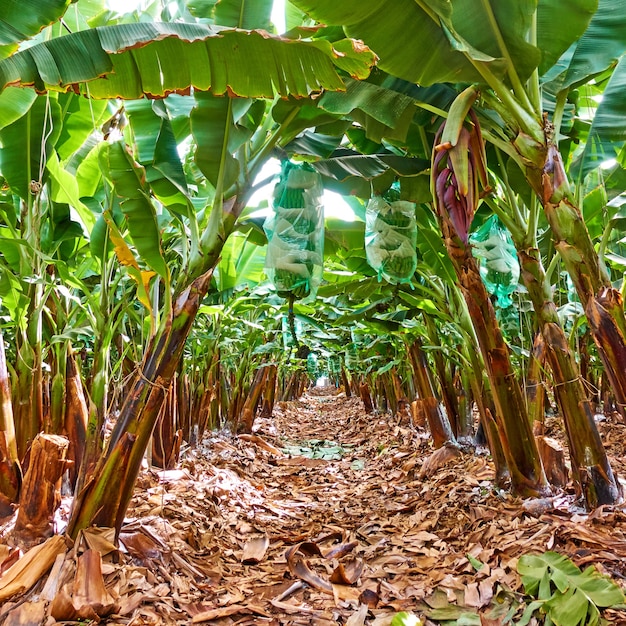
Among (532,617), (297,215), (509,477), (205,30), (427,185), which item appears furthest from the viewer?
(509,477)

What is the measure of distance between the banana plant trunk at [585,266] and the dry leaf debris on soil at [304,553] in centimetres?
82

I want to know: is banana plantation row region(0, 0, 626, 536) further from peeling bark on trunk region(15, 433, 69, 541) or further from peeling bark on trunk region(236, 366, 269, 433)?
peeling bark on trunk region(236, 366, 269, 433)

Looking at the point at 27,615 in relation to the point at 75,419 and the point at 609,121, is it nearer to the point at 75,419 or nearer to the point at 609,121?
the point at 75,419

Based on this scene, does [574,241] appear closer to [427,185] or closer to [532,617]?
[427,185]

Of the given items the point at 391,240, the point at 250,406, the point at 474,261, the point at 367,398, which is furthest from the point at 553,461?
the point at 367,398

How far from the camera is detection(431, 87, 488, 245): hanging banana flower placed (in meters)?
1.90

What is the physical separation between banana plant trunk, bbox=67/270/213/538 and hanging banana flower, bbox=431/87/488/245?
1.15 meters

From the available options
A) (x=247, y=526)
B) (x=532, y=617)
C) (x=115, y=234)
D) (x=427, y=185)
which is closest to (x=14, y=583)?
(x=115, y=234)

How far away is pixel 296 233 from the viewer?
244 cm

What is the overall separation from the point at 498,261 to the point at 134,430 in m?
2.18

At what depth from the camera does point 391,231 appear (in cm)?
262

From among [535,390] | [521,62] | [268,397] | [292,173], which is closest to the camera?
[521,62]

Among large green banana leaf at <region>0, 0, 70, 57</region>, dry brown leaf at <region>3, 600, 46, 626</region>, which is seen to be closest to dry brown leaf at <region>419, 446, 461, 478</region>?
dry brown leaf at <region>3, 600, 46, 626</region>

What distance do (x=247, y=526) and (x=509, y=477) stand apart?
5.76 ft
